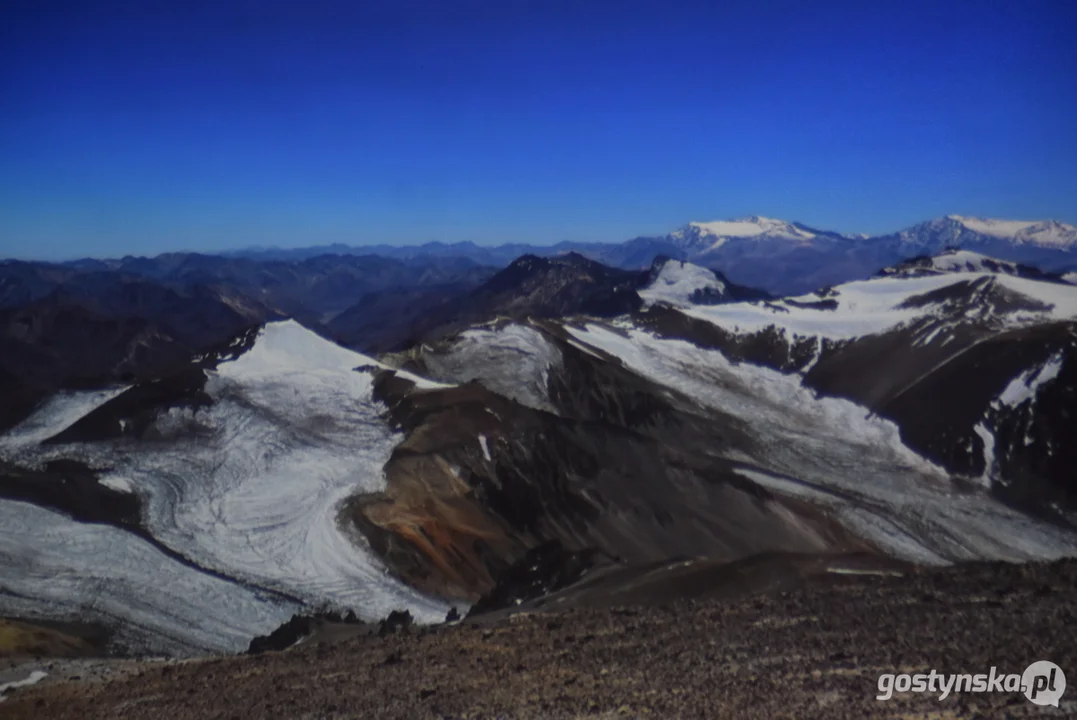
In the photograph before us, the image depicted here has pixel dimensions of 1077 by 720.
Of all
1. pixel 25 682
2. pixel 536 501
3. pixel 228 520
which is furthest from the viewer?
pixel 536 501

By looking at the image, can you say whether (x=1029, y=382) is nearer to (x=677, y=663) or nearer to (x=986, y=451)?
(x=986, y=451)

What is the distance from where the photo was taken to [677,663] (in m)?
13.1

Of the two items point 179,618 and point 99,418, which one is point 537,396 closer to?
point 99,418

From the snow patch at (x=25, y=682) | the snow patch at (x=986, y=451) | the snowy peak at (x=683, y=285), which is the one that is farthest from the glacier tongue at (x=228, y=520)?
the snowy peak at (x=683, y=285)

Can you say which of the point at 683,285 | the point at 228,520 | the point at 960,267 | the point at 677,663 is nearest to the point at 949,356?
the point at 960,267

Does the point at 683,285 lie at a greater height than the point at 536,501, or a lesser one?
greater

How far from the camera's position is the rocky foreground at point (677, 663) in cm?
1153

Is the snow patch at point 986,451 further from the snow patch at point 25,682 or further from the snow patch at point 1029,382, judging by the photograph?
the snow patch at point 25,682

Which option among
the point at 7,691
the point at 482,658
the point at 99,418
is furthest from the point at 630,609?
the point at 99,418

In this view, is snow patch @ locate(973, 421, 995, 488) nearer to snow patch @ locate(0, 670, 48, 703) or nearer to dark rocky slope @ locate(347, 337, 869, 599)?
dark rocky slope @ locate(347, 337, 869, 599)

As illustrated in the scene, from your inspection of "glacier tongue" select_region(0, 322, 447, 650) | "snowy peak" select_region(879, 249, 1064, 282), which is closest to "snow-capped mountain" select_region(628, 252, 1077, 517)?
"snowy peak" select_region(879, 249, 1064, 282)

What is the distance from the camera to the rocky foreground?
37.8 feet

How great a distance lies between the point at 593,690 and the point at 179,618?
71.2 ft

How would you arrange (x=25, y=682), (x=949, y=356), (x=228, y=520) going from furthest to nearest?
(x=949, y=356)
(x=228, y=520)
(x=25, y=682)
